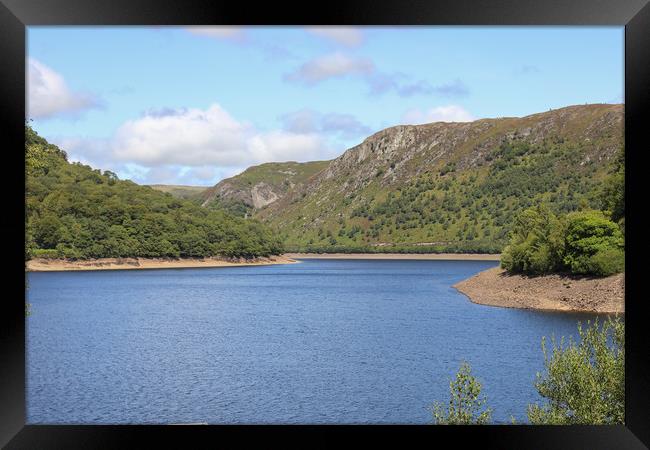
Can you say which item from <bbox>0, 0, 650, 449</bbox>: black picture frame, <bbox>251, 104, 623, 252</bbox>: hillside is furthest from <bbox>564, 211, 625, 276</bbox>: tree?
<bbox>251, 104, 623, 252</bbox>: hillside

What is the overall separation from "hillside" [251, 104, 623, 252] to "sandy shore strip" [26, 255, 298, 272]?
32818 millimetres

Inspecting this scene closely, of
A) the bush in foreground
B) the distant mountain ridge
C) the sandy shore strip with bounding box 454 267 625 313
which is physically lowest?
the sandy shore strip with bounding box 454 267 625 313

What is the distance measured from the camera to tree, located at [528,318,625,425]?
9.05 m

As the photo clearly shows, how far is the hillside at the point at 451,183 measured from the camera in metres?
116

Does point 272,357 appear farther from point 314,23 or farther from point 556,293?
point 556,293

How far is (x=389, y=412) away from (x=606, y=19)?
35.5ft

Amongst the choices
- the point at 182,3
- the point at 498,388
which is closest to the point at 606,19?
the point at 182,3

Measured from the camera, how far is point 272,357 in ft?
74.2

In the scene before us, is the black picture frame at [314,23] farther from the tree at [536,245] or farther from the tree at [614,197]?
the tree at [536,245]

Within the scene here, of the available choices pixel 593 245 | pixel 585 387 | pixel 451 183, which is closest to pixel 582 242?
pixel 593 245

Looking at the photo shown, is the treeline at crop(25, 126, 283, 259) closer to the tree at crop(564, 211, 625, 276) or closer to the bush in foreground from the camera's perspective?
the tree at crop(564, 211, 625, 276)

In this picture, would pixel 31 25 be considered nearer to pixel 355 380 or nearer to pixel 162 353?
pixel 355 380

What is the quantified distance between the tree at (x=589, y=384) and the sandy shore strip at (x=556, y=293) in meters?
20.7

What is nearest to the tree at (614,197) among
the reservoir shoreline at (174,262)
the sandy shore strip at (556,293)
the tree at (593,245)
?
the tree at (593,245)
